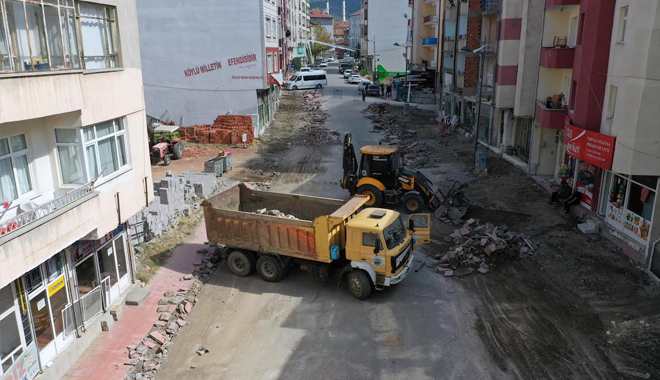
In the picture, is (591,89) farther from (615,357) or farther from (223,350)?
(223,350)

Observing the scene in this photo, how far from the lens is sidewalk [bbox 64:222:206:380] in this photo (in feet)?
32.4

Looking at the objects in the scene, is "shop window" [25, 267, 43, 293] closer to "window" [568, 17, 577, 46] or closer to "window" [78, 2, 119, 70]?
"window" [78, 2, 119, 70]

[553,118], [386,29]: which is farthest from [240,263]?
[386,29]

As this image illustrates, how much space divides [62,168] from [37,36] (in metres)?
2.69

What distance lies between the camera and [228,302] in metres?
12.6

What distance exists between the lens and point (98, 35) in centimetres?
1051

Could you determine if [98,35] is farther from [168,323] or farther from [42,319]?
[168,323]

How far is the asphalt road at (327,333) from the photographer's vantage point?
9766 millimetres

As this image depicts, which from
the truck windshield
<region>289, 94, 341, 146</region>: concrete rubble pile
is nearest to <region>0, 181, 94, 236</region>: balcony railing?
the truck windshield

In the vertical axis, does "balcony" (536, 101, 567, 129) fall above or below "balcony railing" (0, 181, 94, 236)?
above

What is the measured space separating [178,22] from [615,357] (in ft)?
98.6

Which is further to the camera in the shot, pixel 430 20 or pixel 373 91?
pixel 373 91

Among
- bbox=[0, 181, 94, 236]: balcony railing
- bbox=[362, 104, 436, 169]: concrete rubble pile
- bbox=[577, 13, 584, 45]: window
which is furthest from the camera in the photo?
bbox=[362, 104, 436, 169]: concrete rubble pile

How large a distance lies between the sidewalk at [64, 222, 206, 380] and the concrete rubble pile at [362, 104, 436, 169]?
11883 mm
